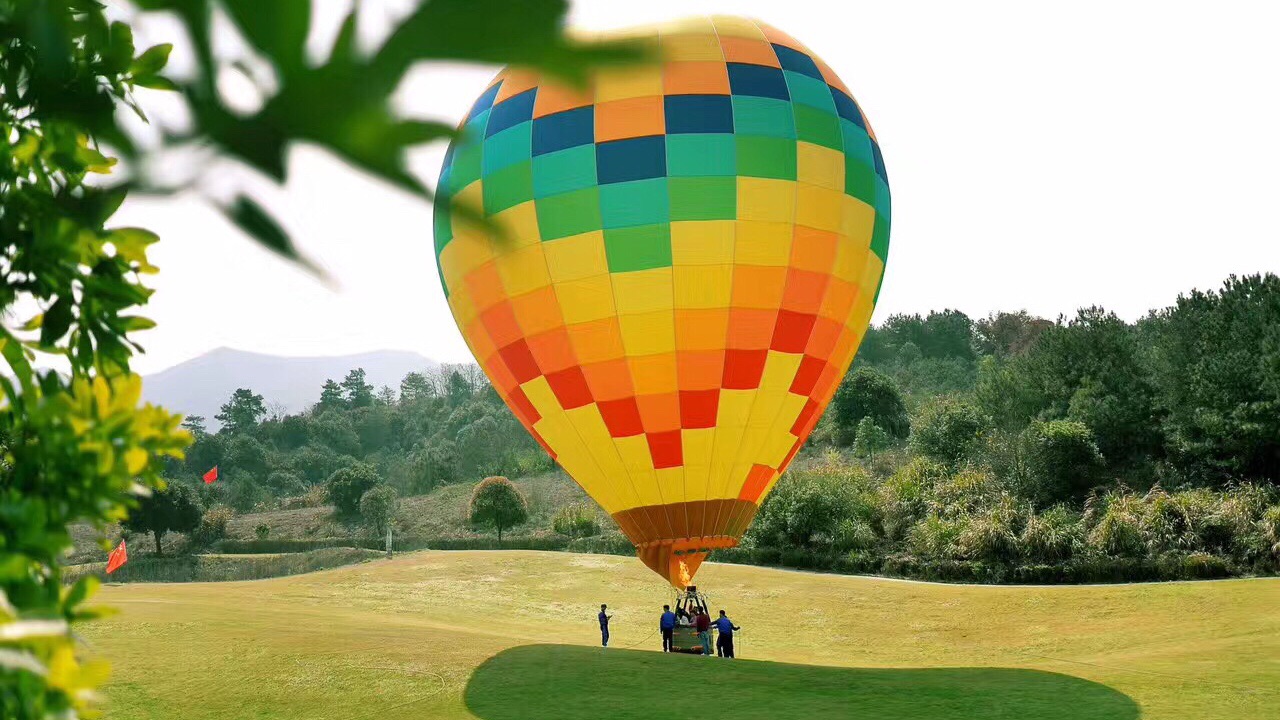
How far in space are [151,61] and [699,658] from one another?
1564 centimetres

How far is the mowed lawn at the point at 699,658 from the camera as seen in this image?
14.1 meters

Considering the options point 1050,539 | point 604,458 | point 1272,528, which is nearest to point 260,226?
point 604,458

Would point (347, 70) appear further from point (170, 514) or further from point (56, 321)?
point (170, 514)

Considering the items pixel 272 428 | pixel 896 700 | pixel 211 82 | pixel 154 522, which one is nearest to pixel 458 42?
pixel 211 82

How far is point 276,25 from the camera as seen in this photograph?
71 cm

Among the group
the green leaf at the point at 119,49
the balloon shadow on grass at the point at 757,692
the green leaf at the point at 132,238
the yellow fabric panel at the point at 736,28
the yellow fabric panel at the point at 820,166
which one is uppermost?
the yellow fabric panel at the point at 736,28

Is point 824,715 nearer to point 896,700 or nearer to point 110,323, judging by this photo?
point 896,700

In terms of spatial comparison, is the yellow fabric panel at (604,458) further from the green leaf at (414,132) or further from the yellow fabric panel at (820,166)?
the green leaf at (414,132)

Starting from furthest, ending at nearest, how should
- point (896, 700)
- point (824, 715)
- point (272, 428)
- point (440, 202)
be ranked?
point (272, 428) < point (896, 700) < point (824, 715) < point (440, 202)

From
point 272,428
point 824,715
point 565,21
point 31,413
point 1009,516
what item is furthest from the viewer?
point 272,428

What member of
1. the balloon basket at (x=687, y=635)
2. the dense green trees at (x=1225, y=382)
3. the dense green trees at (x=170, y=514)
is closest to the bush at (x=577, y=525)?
the dense green trees at (x=170, y=514)

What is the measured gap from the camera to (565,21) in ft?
2.21

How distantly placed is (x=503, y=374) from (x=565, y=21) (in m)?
15.8

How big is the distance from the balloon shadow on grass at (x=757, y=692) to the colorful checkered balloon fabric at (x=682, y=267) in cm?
183
